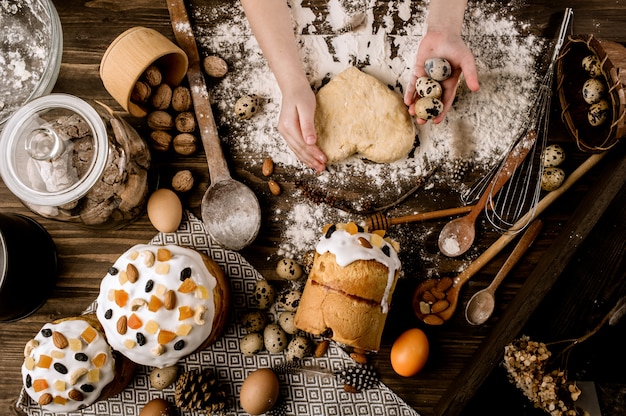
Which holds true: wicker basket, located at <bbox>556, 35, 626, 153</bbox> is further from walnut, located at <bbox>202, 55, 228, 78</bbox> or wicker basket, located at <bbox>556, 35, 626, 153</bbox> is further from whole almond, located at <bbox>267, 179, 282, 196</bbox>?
walnut, located at <bbox>202, 55, 228, 78</bbox>

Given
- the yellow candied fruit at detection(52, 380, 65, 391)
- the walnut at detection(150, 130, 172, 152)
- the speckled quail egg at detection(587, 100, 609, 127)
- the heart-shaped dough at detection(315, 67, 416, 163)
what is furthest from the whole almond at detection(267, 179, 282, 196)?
the speckled quail egg at detection(587, 100, 609, 127)

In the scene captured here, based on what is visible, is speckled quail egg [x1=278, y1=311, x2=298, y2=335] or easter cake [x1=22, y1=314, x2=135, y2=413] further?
speckled quail egg [x1=278, y1=311, x2=298, y2=335]

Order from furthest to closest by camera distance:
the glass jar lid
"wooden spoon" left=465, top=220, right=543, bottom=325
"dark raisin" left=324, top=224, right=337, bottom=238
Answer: "wooden spoon" left=465, top=220, right=543, bottom=325 → "dark raisin" left=324, top=224, right=337, bottom=238 → the glass jar lid

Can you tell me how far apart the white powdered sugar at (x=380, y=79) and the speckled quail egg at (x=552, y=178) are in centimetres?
12

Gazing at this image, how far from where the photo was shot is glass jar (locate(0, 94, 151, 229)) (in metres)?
1.03

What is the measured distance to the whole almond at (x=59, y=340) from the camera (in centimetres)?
108

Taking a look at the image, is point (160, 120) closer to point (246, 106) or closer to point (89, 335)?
point (246, 106)

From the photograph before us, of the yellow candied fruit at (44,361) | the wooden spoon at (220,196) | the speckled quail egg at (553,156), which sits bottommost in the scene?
the yellow candied fruit at (44,361)

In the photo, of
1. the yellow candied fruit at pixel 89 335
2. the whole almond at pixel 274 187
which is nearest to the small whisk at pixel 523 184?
the whole almond at pixel 274 187

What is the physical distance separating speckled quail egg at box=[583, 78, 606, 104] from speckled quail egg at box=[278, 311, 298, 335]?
2.76ft

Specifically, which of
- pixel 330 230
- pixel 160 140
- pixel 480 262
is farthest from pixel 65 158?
pixel 480 262

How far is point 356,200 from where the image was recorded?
4.19 ft

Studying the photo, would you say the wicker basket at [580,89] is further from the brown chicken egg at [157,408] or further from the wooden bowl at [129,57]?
the brown chicken egg at [157,408]

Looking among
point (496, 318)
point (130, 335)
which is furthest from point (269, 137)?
point (496, 318)
